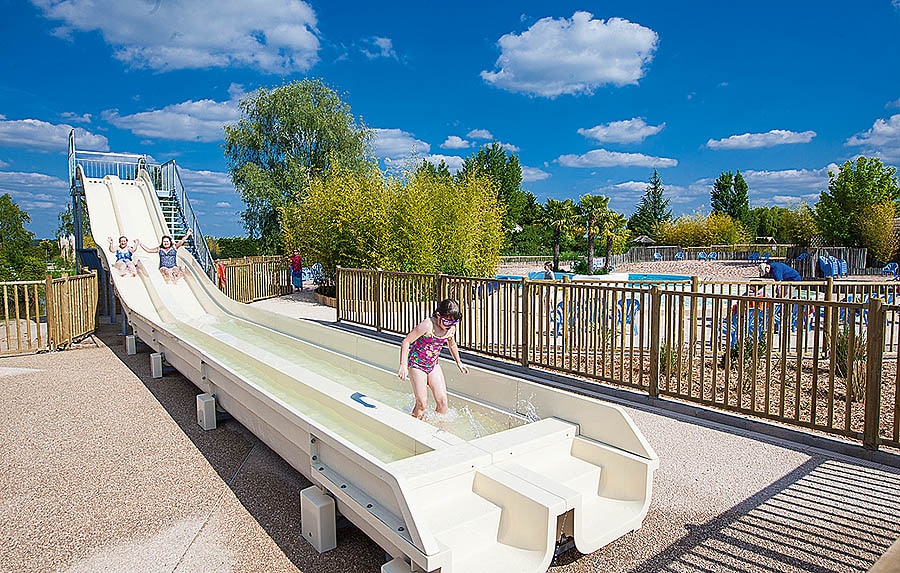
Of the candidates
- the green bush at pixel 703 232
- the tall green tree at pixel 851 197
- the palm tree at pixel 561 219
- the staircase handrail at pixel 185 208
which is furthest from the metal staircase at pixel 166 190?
the green bush at pixel 703 232

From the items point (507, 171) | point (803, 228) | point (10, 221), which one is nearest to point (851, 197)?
point (803, 228)

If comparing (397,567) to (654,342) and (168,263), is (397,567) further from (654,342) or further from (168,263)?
(168,263)

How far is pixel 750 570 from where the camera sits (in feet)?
10.1

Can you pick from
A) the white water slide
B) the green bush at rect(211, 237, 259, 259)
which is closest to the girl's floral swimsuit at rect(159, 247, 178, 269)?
the white water slide

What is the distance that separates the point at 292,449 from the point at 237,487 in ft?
2.16

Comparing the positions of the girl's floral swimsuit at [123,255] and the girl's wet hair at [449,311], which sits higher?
the girl's floral swimsuit at [123,255]

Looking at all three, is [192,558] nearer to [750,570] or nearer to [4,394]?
[750,570]

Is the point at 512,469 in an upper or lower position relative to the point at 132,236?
lower

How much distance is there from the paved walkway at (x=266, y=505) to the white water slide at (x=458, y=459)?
0.31 metres

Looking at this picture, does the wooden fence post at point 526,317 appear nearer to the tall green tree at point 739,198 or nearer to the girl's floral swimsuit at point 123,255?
the girl's floral swimsuit at point 123,255

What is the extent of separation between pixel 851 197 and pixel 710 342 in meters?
33.7

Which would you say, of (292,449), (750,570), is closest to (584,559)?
(750,570)

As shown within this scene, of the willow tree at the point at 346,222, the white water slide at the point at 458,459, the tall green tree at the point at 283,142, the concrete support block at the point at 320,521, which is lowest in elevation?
the concrete support block at the point at 320,521

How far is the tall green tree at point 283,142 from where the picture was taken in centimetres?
2881
